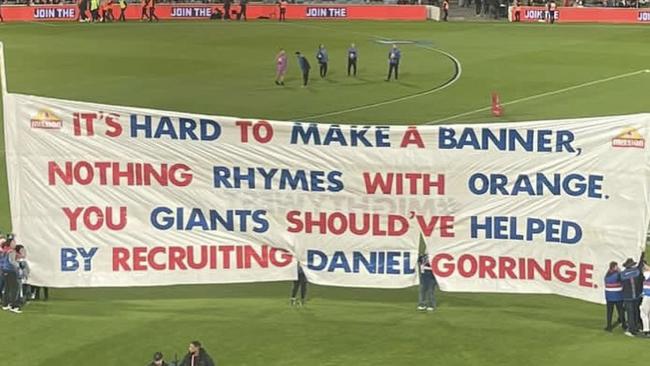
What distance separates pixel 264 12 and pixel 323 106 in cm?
3861

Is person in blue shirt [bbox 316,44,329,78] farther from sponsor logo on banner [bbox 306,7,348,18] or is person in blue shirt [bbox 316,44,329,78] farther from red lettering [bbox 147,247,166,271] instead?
red lettering [bbox 147,247,166,271]

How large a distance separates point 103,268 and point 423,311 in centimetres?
753

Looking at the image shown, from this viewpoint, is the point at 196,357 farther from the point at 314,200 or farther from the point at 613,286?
the point at 613,286

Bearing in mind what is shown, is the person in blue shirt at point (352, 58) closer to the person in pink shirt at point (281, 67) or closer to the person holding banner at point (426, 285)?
the person in pink shirt at point (281, 67)

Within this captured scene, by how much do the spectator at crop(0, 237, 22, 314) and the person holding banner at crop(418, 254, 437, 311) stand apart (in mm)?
9243

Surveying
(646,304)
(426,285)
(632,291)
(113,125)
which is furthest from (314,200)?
(646,304)

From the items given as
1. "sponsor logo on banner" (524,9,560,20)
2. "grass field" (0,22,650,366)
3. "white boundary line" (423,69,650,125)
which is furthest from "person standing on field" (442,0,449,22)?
"white boundary line" (423,69,650,125)

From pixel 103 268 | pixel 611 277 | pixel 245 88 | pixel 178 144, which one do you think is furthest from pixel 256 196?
pixel 245 88

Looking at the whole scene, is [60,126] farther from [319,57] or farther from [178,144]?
[319,57]

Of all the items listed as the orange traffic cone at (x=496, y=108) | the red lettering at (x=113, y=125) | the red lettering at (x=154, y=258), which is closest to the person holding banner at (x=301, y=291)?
the red lettering at (x=154, y=258)

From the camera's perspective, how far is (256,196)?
22.6 meters

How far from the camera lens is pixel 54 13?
3312 inches

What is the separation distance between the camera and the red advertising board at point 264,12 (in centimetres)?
8381

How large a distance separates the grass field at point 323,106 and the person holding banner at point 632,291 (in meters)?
0.47
